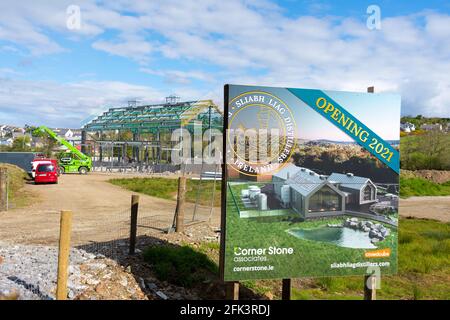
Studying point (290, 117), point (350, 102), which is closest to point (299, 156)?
point (290, 117)

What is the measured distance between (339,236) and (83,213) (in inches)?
491

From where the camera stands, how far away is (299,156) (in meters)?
6.61

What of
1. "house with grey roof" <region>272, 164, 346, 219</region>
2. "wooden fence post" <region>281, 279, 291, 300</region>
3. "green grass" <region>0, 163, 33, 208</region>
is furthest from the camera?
"green grass" <region>0, 163, 33, 208</region>

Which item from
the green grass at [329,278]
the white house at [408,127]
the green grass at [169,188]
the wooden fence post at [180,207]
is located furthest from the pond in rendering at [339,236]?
the white house at [408,127]

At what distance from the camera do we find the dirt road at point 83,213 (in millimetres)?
12062

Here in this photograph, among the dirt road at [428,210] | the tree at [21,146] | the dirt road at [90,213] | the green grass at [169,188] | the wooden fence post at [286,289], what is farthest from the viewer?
the tree at [21,146]

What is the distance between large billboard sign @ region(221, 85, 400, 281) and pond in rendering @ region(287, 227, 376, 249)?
1 cm

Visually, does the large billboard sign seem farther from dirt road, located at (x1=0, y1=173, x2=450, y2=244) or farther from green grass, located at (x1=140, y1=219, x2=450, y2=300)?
dirt road, located at (x1=0, y1=173, x2=450, y2=244)

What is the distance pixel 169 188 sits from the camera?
84.3 ft

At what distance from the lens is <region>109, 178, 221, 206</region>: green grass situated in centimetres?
2125

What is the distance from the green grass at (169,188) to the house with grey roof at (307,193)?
12.9 m

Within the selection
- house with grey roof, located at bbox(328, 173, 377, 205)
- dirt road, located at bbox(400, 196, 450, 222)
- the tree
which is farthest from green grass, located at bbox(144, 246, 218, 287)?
the tree

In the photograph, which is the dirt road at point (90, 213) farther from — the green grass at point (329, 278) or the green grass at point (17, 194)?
the green grass at point (329, 278)
